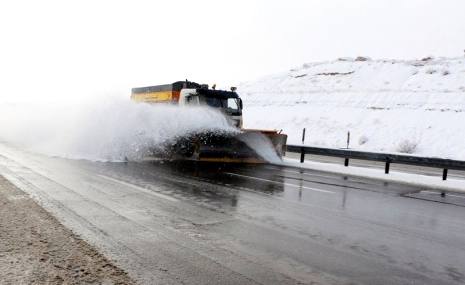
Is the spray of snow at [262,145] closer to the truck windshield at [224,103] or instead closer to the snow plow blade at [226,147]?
the snow plow blade at [226,147]

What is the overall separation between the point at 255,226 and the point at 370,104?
37.6 m

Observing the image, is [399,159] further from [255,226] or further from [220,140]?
[255,226]

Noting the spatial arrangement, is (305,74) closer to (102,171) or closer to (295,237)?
(102,171)

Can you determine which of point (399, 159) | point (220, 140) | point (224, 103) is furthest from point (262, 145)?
point (399, 159)

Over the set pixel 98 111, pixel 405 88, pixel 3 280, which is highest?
pixel 405 88

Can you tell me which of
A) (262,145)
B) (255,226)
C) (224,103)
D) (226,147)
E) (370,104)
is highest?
(370,104)

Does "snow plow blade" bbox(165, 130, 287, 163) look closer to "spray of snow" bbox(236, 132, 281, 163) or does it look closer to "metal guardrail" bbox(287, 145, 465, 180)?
"spray of snow" bbox(236, 132, 281, 163)

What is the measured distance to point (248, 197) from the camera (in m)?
8.63

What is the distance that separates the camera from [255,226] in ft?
20.4

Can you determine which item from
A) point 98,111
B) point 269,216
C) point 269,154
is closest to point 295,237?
point 269,216

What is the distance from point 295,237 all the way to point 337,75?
169 ft

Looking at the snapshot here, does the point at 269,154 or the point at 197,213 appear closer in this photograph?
the point at 197,213

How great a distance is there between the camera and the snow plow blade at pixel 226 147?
15539 millimetres

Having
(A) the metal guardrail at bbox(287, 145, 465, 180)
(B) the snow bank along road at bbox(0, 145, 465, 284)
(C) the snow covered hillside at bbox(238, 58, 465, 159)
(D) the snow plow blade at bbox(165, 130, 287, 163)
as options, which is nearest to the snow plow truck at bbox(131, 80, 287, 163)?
(D) the snow plow blade at bbox(165, 130, 287, 163)
